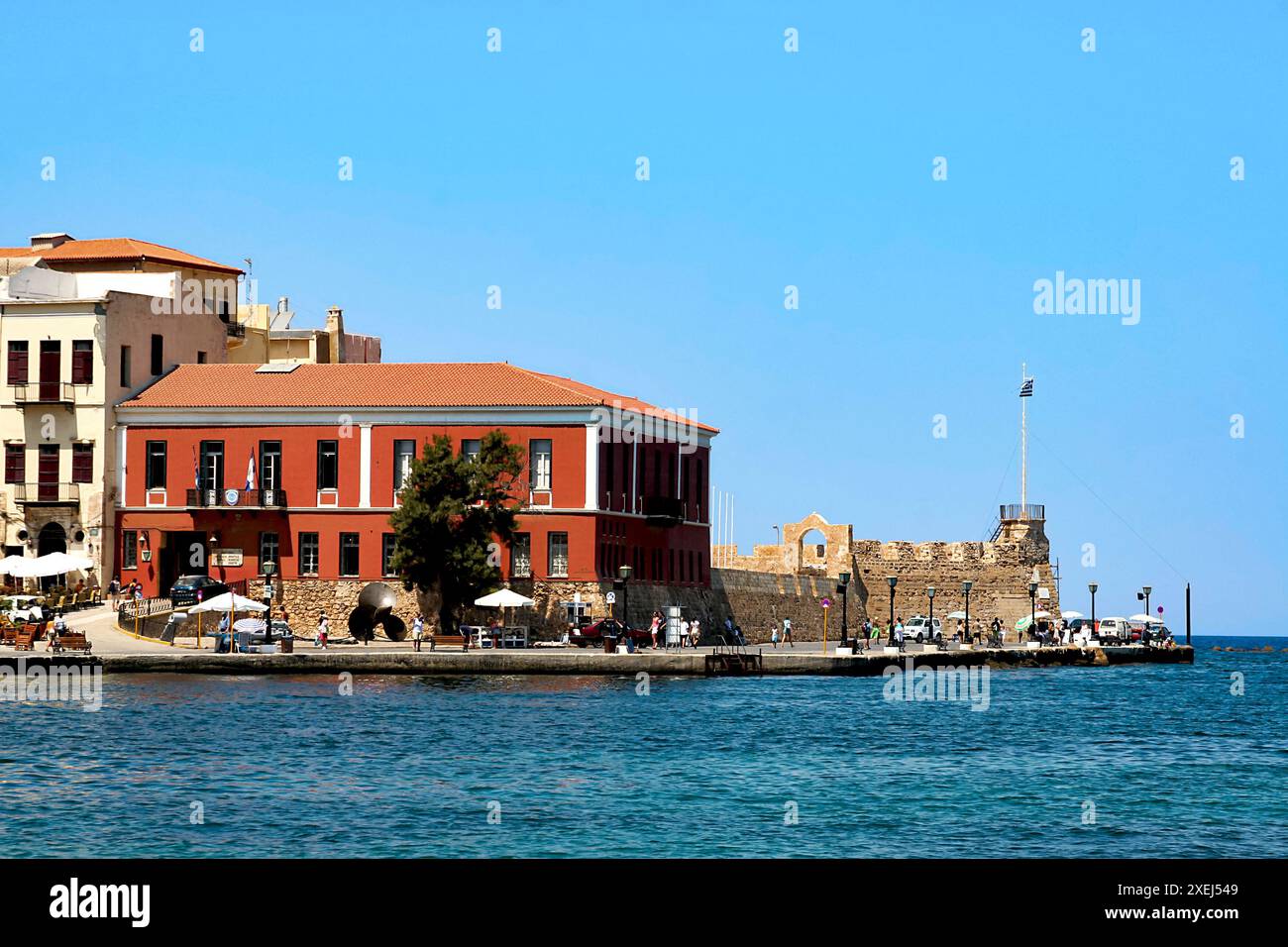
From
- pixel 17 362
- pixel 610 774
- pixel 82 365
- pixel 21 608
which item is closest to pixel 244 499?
pixel 82 365

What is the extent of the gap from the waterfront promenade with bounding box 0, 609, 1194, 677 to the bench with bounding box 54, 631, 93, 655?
0.38m

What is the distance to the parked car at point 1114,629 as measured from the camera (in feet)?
293

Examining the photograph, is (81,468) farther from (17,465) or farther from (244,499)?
(244,499)

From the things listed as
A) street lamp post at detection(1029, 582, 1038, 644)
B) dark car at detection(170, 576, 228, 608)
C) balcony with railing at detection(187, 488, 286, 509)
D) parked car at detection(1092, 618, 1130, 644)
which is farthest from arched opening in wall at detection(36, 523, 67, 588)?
parked car at detection(1092, 618, 1130, 644)

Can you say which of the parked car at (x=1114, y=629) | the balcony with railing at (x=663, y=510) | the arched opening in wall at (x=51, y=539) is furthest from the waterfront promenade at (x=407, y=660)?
the parked car at (x=1114, y=629)

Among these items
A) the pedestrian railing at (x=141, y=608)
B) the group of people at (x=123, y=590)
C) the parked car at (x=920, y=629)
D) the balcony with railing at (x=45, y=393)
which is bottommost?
the parked car at (x=920, y=629)

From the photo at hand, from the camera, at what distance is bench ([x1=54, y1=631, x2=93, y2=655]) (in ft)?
163

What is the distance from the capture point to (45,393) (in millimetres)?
63406

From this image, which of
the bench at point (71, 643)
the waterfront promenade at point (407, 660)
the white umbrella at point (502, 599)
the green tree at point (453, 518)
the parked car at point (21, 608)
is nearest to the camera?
the waterfront promenade at point (407, 660)

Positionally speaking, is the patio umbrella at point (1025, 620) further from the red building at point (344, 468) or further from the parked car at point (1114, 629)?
the red building at point (344, 468)

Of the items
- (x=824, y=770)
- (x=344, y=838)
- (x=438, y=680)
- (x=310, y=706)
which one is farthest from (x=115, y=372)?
(x=344, y=838)

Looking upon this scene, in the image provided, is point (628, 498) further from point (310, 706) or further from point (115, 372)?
point (310, 706)

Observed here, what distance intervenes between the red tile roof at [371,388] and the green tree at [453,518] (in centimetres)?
303

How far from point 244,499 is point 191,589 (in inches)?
178
